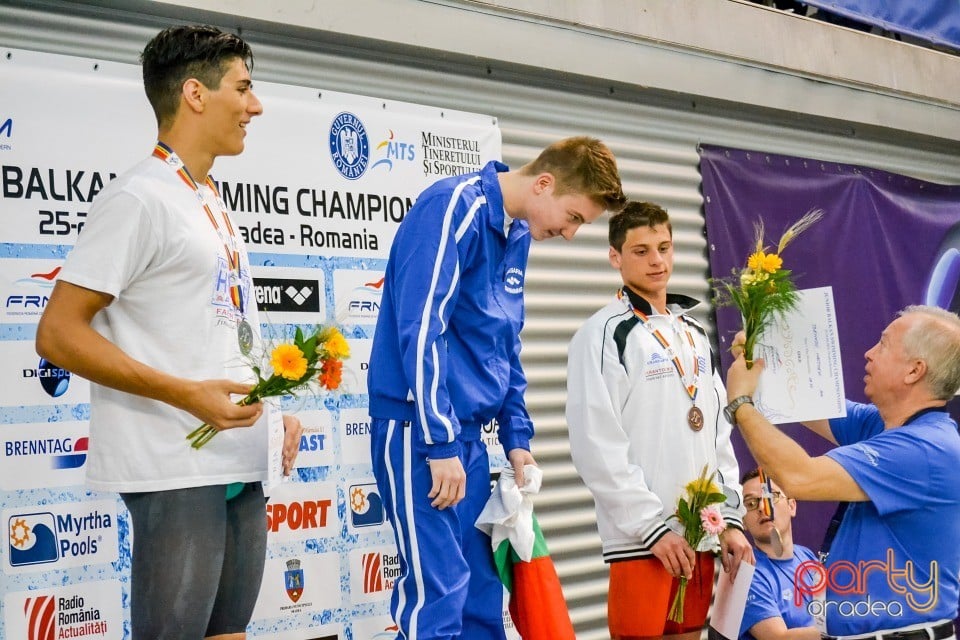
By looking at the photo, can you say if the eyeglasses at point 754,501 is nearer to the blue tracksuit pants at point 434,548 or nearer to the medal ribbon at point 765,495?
the medal ribbon at point 765,495

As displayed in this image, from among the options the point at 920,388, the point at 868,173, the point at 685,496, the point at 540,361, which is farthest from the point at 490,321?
the point at 868,173

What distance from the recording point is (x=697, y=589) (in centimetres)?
386

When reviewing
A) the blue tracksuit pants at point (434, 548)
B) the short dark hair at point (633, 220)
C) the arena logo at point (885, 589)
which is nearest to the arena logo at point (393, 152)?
the short dark hair at point (633, 220)

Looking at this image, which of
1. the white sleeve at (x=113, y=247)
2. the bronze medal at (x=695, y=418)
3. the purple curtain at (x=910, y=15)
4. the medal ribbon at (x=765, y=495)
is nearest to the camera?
the white sleeve at (x=113, y=247)

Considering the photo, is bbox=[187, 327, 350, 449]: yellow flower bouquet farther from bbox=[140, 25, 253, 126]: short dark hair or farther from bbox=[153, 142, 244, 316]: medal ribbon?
bbox=[140, 25, 253, 126]: short dark hair

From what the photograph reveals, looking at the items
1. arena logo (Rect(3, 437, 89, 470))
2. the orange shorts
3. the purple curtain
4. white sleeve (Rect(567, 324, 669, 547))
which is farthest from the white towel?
the purple curtain

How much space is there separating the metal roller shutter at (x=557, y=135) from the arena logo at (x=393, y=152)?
279 millimetres

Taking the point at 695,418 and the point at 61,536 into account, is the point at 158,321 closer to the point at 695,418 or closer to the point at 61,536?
the point at 61,536

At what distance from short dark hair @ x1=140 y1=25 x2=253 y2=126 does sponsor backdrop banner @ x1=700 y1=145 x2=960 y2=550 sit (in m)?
4.06

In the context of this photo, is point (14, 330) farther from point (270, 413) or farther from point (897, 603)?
point (897, 603)

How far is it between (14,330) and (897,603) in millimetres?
3044

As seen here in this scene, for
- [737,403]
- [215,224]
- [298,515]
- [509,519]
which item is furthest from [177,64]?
[298,515]

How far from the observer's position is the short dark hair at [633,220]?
4273 millimetres

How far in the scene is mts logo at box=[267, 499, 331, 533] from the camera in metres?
4.14
